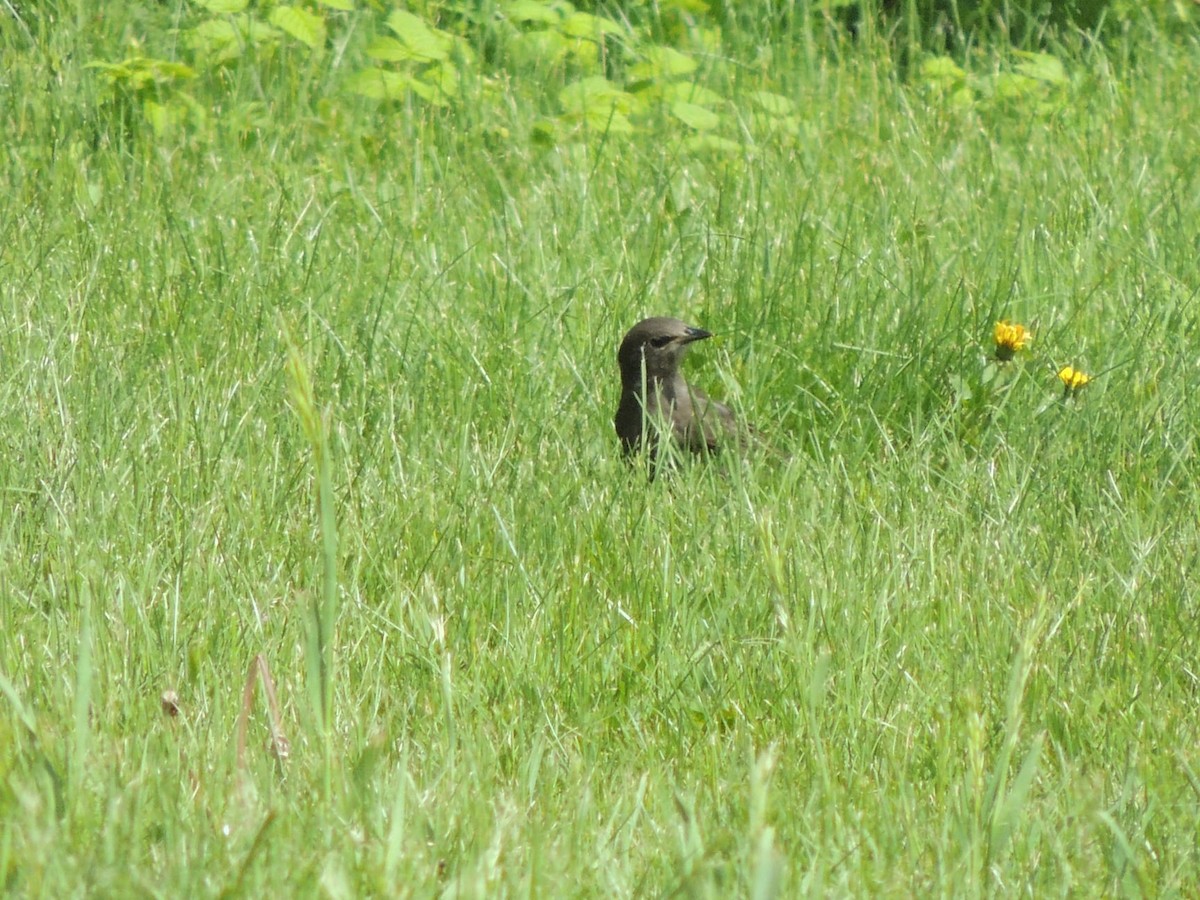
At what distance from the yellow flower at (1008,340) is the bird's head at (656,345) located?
2.46ft

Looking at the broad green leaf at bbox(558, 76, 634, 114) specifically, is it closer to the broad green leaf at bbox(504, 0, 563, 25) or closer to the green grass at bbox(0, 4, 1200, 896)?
the green grass at bbox(0, 4, 1200, 896)

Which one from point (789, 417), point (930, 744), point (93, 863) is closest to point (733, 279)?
point (789, 417)

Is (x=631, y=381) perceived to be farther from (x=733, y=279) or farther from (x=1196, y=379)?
(x=1196, y=379)

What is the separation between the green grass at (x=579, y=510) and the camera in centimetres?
228

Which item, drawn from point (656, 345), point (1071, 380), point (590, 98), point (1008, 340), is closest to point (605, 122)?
point (590, 98)

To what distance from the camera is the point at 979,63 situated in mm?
8094

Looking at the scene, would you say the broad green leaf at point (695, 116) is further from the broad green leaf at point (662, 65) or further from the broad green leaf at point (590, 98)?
the broad green leaf at point (662, 65)

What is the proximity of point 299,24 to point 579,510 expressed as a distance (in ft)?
12.7

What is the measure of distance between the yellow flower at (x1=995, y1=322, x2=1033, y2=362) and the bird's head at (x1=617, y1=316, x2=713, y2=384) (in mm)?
749

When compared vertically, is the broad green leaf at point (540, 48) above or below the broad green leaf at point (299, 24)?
below

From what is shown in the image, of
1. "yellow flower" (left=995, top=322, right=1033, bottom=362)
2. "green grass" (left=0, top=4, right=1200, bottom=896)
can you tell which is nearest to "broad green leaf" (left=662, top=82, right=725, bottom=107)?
"green grass" (left=0, top=4, right=1200, bottom=896)

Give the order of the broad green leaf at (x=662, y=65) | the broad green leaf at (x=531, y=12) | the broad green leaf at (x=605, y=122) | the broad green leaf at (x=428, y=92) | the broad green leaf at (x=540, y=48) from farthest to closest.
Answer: the broad green leaf at (x=531, y=12), the broad green leaf at (x=540, y=48), the broad green leaf at (x=662, y=65), the broad green leaf at (x=428, y=92), the broad green leaf at (x=605, y=122)

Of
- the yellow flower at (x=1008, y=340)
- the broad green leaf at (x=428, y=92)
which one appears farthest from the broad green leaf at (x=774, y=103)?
the yellow flower at (x=1008, y=340)

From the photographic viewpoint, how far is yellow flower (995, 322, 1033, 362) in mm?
4445
